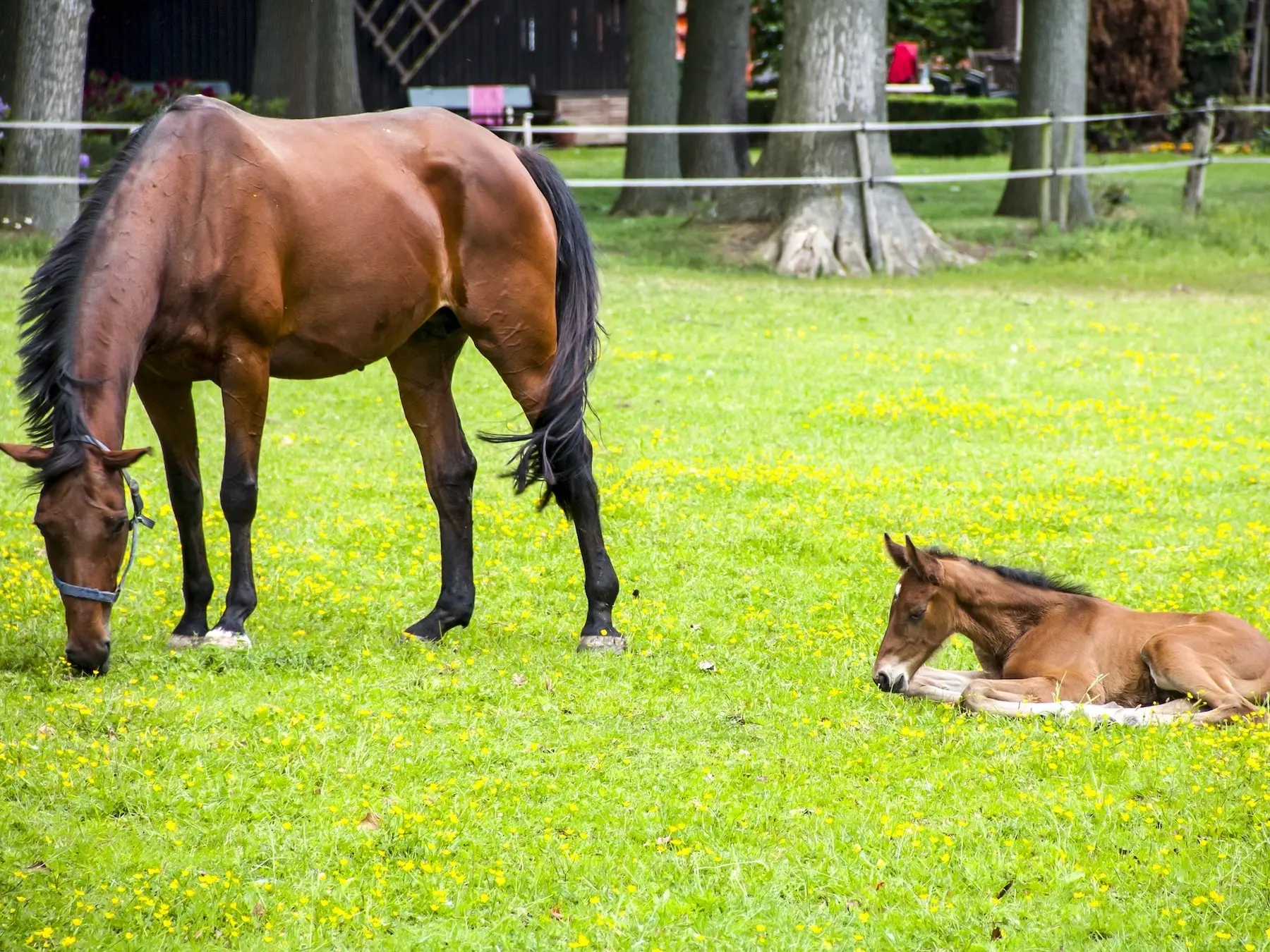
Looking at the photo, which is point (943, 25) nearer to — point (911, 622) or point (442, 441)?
point (442, 441)

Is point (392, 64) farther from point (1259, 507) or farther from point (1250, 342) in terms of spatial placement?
point (1259, 507)

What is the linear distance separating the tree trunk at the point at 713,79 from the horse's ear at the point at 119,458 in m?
19.7

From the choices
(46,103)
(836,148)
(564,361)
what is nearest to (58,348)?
(564,361)

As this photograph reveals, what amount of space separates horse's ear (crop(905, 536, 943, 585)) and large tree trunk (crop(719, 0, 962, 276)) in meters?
13.4

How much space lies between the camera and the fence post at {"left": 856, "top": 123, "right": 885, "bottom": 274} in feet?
63.4

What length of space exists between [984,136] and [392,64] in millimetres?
13948

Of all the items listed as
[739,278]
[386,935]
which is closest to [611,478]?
[386,935]

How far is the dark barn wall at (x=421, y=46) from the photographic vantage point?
3372cm

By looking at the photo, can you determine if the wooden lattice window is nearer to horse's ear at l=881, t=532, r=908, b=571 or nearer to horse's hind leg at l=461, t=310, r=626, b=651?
horse's hind leg at l=461, t=310, r=626, b=651

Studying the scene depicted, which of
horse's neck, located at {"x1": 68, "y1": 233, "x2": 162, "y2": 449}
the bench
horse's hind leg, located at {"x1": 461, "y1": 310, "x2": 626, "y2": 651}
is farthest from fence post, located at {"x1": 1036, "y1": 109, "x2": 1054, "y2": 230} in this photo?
horse's neck, located at {"x1": 68, "y1": 233, "x2": 162, "y2": 449}

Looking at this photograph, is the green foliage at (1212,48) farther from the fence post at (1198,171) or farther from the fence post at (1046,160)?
the fence post at (1046,160)

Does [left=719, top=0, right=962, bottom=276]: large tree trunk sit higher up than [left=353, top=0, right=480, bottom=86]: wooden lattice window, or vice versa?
[left=353, top=0, right=480, bottom=86]: wooden lattice window

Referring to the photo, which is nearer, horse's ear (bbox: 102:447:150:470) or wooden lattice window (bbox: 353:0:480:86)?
horse's ear (bbox: 102:447:150:470)

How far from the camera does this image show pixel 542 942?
170 inches
